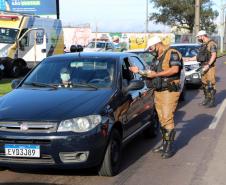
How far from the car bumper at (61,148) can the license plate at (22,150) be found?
35 millimetres

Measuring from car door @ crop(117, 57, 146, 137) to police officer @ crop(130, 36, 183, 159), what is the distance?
10.5 inches

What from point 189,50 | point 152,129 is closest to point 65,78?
point 152,129

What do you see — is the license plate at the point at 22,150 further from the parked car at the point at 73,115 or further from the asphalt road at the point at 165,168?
the asphalt road at the point at 165,168

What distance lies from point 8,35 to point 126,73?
16436 mm

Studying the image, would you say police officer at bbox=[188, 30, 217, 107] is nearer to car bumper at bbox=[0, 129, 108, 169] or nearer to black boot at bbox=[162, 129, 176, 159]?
black boot at bbox=[162, 129, 176, 159]

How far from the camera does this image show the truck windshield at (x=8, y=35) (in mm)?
22859

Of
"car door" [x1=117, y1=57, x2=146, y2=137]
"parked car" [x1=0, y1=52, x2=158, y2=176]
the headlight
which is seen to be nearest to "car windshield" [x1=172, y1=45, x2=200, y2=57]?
"car door" [x1=117, y1=57, x2=146, y2=137]

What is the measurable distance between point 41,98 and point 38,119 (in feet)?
2.23

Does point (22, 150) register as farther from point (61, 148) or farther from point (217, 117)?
point (217, 117)

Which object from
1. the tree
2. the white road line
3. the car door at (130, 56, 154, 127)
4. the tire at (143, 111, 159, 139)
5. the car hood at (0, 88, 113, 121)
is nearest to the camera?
the car hood at (0, 88, 113, 121)

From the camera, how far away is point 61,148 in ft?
18.7

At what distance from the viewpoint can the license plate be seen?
5.71 m

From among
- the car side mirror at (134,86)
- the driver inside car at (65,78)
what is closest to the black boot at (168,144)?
the car side mirror at (134,86)

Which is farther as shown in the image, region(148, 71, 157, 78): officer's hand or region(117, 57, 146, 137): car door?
region(148, 71, 157, 78): officer's hand
